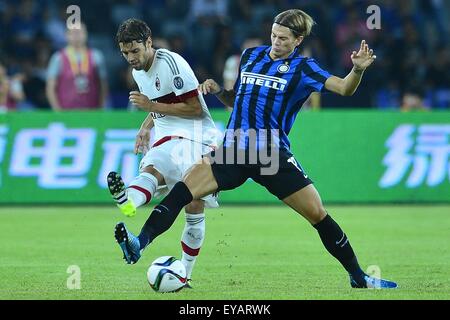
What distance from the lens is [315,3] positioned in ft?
61.4

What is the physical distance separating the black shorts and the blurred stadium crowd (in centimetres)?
929

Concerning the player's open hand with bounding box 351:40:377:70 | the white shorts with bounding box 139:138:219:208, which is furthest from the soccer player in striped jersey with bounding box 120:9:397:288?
the white shorts with bounding box 139:138:219:208

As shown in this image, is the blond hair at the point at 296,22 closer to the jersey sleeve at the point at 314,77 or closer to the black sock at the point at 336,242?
the jersey sleeve at the point at 314,77

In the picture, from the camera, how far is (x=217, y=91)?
313 inches

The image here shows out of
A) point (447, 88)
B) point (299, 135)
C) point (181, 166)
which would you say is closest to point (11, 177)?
point (299, 135)

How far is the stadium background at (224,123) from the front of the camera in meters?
9.99

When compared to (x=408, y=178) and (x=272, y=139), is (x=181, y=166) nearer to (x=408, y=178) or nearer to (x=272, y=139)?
(x=272, y=139)

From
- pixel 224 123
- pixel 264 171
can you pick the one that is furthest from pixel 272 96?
pixel 224 123

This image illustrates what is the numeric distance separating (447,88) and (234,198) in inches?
222

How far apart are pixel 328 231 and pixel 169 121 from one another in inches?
61.3

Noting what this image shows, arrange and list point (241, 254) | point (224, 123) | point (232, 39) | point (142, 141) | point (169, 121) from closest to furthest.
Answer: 1. point (169, 121)
2. point (142, 141)
3. point (241, 254)
4. point (224, 123)
5. point (232, 39)

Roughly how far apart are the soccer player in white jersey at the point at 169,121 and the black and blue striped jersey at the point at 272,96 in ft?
Answer: 1.56

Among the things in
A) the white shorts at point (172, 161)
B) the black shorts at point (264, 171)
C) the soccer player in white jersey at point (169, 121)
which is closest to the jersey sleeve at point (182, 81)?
the soccer player in white jersey at point (169, 121)

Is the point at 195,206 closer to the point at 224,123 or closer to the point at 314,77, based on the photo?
the point at 314,77
